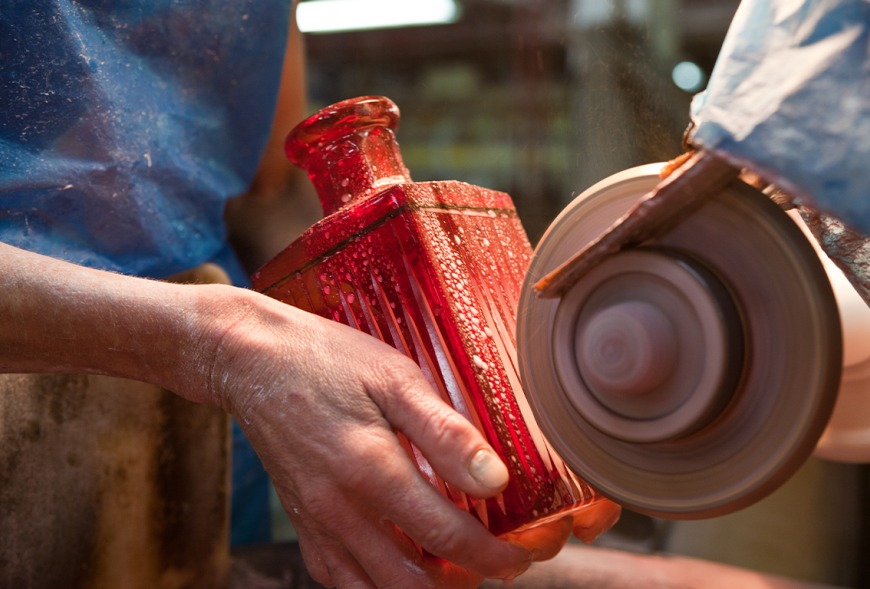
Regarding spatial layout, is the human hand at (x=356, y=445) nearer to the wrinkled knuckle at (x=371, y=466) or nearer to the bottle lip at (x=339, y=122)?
the wrinkled knuckle at (x=371, y=466)

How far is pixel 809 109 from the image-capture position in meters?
0.37

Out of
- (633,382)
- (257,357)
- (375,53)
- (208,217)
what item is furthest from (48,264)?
(375,53)

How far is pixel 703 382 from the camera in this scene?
44 centimetres

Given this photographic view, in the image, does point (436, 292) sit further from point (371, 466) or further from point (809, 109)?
point (809, 109)

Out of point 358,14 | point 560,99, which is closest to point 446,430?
point 560,99

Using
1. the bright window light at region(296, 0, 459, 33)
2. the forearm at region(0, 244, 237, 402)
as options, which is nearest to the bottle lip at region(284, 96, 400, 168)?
the forearm at region(0, 244, 237, 402)

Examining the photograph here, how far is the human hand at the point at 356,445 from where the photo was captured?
481mm

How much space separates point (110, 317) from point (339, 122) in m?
0.24

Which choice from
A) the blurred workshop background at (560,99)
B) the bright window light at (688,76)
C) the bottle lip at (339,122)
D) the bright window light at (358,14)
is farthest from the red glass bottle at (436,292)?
the bright window light at (358,14)

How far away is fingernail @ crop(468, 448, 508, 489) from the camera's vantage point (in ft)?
1.54

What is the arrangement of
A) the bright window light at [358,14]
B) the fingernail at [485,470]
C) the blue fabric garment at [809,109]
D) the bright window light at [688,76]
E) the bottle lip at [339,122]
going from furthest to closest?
the bright window light at [358,14]
the bright window light at [688,76]
the bottle lip at [339,122]
the fingernail at [485,470]
the blue fabric garment at [809,109]

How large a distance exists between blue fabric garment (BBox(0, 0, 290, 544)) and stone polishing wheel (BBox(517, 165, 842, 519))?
1.61ft

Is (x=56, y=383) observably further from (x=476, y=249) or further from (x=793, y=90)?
(x=793, y=90)

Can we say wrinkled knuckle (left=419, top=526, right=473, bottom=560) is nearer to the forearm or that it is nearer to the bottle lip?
the forearm
